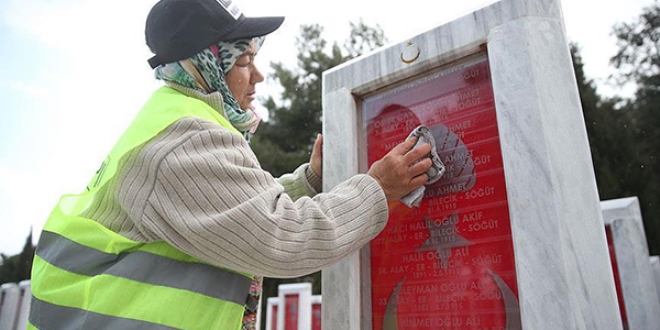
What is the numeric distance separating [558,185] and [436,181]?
0.44 metres

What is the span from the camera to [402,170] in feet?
5.42

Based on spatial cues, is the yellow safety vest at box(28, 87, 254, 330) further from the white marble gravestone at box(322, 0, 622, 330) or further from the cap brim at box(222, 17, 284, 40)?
the white marble gravestone at box(322, 0, 622, 330)

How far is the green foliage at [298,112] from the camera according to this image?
1392 cm

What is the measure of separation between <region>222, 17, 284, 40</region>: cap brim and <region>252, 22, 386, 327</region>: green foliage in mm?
11922

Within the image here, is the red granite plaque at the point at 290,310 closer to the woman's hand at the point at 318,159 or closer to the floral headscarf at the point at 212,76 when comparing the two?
the woman's hand at the point at 318,159

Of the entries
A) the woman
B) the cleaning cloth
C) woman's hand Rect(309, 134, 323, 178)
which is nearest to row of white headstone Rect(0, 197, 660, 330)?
woman's hand Rect(309, 134, 323, 178)

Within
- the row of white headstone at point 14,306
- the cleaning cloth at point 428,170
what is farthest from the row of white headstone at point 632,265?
the row of white headstone at point 14,306

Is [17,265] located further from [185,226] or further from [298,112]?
[185,226]

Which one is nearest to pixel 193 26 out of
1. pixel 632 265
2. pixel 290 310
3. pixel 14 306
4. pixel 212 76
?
pixel 212 76

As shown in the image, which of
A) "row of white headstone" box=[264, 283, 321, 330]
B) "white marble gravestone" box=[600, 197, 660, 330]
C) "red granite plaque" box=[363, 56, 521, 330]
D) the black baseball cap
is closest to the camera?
"red granite plaque" box=[363, 56, 521, 330]

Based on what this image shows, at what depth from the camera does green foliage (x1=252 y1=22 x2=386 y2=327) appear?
548 inches

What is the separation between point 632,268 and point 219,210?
15.1 feet

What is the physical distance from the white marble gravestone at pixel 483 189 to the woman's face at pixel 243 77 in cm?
42

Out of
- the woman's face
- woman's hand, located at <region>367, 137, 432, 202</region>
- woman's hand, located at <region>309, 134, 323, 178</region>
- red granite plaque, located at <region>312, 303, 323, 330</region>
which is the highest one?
the woman's face
